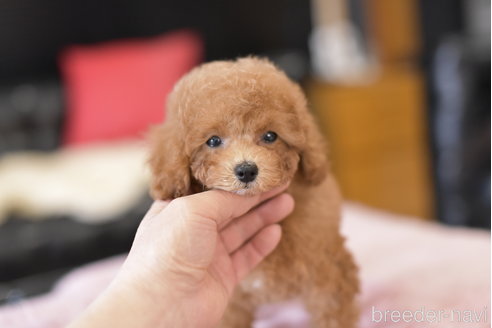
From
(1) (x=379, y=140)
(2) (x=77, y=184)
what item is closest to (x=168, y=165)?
(2) (x=77, y=184)

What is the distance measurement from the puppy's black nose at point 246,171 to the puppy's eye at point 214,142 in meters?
0.07

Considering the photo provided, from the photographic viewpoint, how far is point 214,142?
95 centimetres

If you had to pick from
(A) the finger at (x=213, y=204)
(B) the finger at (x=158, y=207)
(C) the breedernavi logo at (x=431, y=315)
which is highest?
(A) the finger at (x=213, y=204)

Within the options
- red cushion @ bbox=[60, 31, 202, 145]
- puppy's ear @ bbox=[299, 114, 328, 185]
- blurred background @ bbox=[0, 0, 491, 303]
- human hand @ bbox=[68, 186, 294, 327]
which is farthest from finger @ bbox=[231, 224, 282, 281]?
red cushion @ bbox=[60, 31, 202, 145]

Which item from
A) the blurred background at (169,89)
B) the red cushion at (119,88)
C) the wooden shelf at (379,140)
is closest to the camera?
the blurred background at (169,89)

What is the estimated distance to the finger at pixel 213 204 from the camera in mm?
936

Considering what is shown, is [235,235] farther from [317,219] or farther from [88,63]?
[88,63]

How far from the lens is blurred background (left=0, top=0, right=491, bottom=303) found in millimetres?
2426

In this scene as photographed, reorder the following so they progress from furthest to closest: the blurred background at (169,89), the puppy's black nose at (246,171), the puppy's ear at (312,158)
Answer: the blurred background at (169,89), the puppy's ear at (312,158), the puppy's black nose at (246,171)

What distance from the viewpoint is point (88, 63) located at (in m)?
3.42

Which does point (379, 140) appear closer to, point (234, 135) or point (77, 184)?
point (77, 184)

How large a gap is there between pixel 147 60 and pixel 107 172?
93 cm

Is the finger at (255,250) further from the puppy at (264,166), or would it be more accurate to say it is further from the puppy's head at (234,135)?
the puppy's head at (234,135)

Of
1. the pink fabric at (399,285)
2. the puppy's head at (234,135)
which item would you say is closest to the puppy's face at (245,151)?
the puppy's head at (234,135)
